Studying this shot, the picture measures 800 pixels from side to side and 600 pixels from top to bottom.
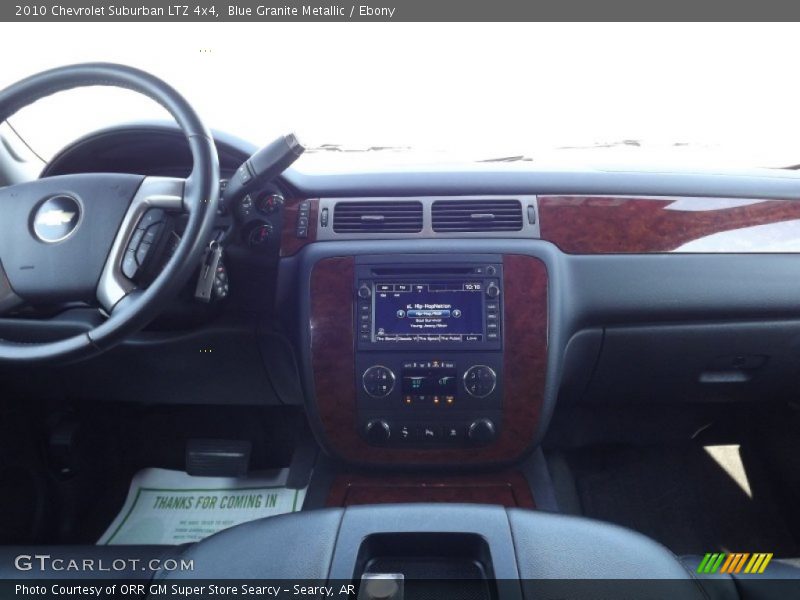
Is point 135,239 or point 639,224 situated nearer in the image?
point 135,239

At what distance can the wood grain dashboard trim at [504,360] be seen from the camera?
5.47ft

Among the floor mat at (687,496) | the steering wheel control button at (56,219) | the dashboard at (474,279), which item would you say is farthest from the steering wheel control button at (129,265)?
the floor mat at (687,496)

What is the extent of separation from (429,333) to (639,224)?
1.95 feet

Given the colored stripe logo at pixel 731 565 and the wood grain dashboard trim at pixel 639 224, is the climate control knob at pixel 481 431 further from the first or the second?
the colored stripe logo at pixel 731 565

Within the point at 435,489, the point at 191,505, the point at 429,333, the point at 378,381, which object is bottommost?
the point at 191,505

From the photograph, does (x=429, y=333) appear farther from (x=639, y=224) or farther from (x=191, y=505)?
(x=191, y=505)

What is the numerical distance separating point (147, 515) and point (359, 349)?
893 mm

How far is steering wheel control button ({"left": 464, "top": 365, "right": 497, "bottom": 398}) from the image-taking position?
5.51 feet

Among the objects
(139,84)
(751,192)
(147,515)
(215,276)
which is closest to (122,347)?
(215,276)

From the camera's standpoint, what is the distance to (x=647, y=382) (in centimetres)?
194

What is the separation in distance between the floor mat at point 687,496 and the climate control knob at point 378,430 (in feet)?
2.41

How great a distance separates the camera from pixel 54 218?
4.64 ft

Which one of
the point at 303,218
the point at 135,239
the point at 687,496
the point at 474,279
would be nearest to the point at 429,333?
the point at 474,279

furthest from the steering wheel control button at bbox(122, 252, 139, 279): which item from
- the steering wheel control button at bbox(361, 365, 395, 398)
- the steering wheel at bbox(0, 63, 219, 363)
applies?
the steering wheel control button at bbox(361, 365, 395, 398)
